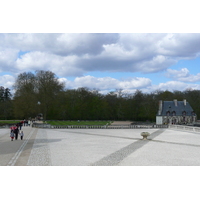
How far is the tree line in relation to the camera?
63875 mm

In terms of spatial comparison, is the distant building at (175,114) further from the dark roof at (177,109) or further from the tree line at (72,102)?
the tree line at (72,102)

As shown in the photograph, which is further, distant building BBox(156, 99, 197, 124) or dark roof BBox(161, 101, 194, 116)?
dark roof BBox(161, 101, 194, 116)

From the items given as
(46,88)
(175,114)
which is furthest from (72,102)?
(175,114)

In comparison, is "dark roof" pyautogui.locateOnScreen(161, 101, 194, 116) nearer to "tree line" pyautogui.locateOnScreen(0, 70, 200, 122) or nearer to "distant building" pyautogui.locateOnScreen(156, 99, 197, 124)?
"distant building" pyautogui.locateOnScreen(156, 99, 197, 124)

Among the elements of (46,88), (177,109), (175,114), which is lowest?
(175,114)

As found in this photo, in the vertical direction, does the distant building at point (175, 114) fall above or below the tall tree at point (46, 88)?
below

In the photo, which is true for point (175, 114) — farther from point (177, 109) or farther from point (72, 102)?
point (72, 102)

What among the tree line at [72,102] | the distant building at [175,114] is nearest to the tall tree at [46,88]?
the tree line at [72,102]

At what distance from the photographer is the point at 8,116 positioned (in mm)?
71875

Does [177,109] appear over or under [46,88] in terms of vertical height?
under

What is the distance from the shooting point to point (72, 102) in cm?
7606

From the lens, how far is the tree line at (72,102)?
63.9 m

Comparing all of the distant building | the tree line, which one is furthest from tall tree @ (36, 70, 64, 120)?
the distant building

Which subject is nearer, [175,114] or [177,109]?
[175,114]
